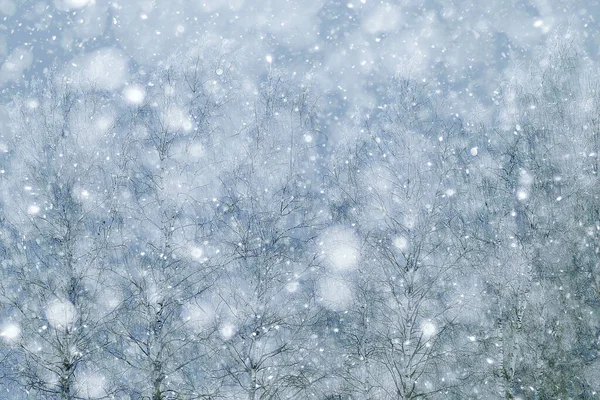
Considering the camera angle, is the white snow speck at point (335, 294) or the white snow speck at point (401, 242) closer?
the white snow speck at point (401, 242)

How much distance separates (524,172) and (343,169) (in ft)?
13.9

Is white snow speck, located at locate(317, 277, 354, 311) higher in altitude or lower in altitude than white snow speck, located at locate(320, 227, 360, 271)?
lower

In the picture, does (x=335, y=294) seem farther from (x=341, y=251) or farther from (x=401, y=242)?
(x=401, y=242)

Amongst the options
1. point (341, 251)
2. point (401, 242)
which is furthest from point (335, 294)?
point (401, 242)

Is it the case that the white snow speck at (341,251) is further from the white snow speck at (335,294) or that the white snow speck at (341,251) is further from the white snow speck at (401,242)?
the white snow speck at (401,242)

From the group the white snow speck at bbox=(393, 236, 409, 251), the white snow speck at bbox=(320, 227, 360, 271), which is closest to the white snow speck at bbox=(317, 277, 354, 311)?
the white snow speck at bbox=(320, 227, 360, 271)

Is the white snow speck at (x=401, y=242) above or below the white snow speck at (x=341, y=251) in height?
below

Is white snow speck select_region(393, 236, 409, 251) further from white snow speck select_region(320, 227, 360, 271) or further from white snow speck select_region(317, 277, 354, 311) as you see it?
white snow speck select_region(317, 277, 354, 311)

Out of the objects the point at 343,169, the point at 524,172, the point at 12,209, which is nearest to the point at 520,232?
the point at 524,172

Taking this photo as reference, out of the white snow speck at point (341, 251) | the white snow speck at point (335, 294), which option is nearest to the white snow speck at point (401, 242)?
the white snow speck at point (341, 251)

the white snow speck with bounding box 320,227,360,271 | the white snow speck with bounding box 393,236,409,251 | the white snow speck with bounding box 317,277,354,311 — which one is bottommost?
the white snow speck with bounding box 317,277,354,311

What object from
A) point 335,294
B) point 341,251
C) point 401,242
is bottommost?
point 335,294

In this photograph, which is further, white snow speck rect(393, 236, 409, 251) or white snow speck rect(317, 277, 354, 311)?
white snow speck rect(317, 277, 354, 311)

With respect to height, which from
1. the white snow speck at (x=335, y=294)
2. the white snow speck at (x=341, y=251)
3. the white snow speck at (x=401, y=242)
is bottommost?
the white snow speck at (x=335, y=294)
